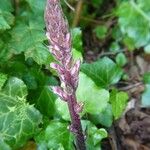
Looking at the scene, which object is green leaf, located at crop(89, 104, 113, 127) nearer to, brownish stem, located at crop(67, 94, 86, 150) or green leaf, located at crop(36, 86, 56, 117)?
green leaf, located at crop(36, 86, 56, 117)

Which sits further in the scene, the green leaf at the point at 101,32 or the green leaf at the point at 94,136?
the green leaf at the point at 101,32

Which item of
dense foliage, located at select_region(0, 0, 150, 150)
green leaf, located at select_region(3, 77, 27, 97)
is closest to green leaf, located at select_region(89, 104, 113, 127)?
dense foliage, located at select_region(0, 0, 150, 150)

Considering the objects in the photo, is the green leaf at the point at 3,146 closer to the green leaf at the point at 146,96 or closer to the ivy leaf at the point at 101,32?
the green leaf at the point at 146,96

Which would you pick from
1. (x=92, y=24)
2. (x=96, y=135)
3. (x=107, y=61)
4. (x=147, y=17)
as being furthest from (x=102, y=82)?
(x=92, y=24)

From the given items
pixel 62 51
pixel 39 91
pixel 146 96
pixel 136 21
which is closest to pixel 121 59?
pixel 136 21

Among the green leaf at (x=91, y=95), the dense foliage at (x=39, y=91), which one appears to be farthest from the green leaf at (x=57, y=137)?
the green leaf at (x=91, y=95)

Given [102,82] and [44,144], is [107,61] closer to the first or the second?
[102,82]
